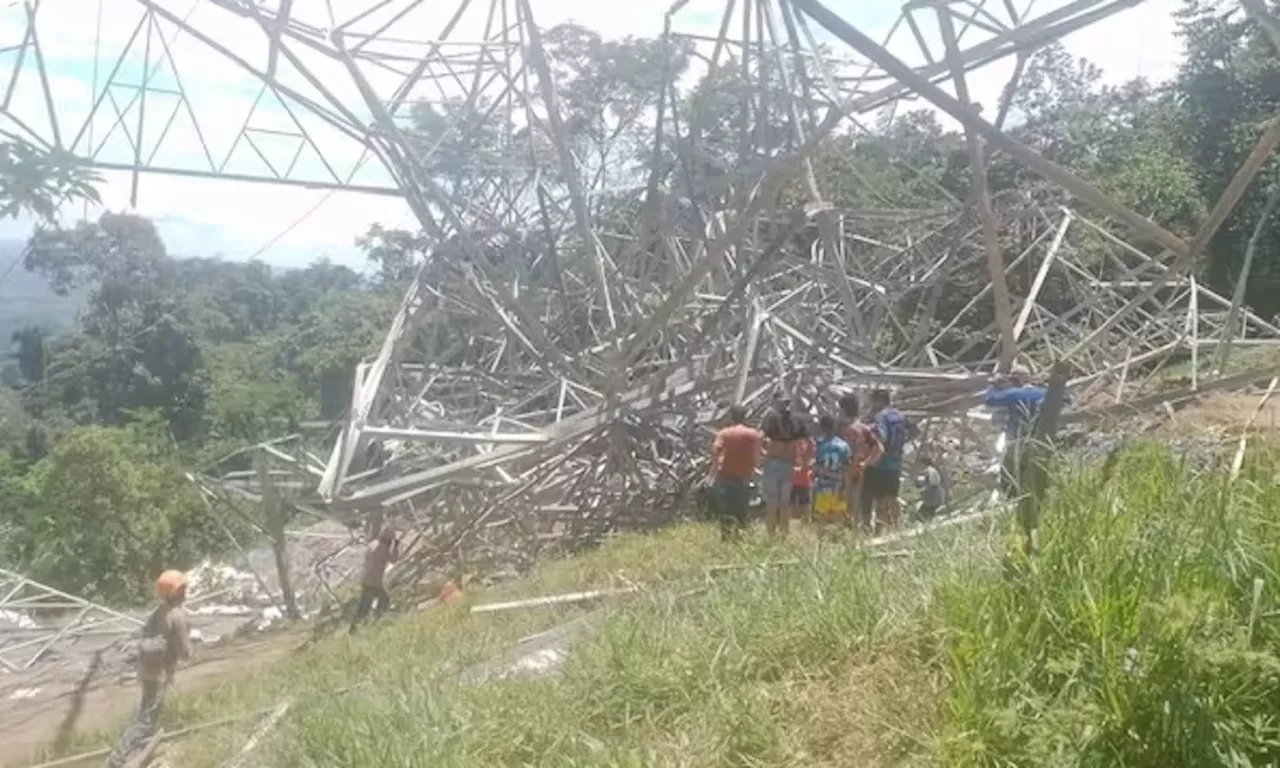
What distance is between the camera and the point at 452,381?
16.2 m

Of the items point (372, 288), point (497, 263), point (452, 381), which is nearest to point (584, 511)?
point (497, 263)

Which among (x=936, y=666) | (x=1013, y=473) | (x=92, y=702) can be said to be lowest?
(x=92, y=702)

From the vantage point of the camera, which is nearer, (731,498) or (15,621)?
(731,498)

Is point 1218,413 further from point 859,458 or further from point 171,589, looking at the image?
point 171,589

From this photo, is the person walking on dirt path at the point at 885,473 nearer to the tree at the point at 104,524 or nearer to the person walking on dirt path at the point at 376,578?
the person walking on dirt path at the point at 376,578

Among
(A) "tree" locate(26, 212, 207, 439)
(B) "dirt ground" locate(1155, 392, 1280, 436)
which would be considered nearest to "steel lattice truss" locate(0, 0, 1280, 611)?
(B) "dirt ground" locate(1155, 392, 1280, 436)

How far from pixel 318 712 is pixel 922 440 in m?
8.31

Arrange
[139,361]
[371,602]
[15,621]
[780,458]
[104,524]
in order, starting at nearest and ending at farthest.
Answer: [780,458], [371,602], [15,621], [104,524], [139,361]

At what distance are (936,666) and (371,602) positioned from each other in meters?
A: 8.64

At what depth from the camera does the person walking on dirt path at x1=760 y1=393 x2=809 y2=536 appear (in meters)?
9.42

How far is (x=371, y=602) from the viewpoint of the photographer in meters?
12.0

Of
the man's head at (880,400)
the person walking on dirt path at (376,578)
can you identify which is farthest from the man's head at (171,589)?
the man's head at (880,400)

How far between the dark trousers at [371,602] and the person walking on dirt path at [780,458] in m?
4.35

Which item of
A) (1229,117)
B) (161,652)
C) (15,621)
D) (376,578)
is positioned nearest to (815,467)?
(161,652)
